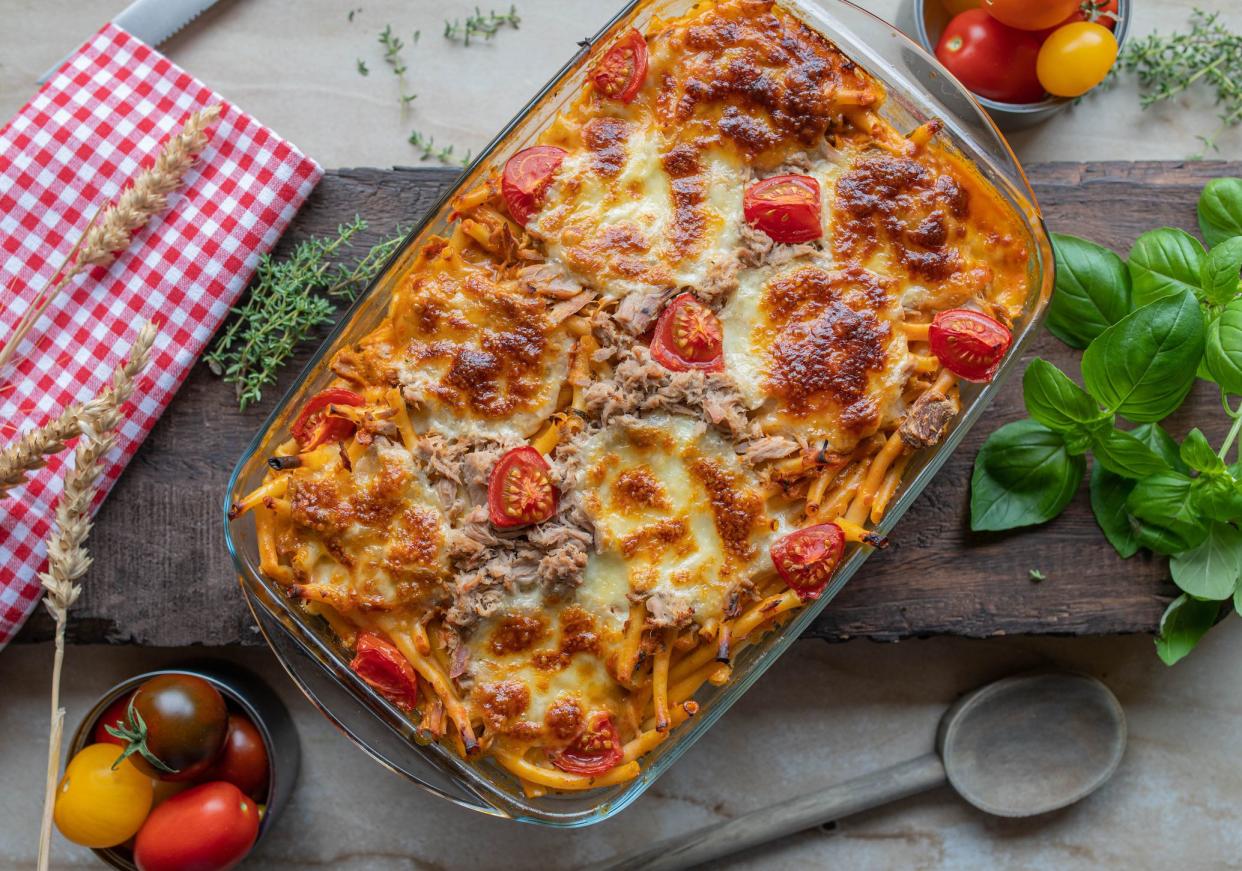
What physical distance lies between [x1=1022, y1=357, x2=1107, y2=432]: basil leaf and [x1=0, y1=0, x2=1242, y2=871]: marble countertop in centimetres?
85

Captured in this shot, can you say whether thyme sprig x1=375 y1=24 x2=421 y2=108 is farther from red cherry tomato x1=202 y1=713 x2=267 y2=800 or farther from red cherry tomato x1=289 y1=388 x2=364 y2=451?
red cherry tomato x1=202 y1=713 x2=267 y2=800

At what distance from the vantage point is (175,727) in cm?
252

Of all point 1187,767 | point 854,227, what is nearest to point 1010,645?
point 1187,767

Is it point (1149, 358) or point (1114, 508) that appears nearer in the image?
point (1149, 358)

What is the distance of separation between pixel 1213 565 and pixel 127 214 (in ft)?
9.84

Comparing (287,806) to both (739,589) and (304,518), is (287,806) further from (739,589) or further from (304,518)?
(739,589)

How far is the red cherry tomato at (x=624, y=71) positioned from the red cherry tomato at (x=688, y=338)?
0.51m

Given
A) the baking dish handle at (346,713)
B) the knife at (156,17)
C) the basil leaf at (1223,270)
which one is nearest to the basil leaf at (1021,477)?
the basil leaf at (1223,270)

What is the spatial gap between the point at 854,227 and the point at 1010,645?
58.0 inches

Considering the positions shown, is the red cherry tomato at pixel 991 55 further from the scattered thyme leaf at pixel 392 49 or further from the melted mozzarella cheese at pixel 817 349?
the scattered thyme leaf at pixel 392 49

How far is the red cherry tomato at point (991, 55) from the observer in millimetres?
2816

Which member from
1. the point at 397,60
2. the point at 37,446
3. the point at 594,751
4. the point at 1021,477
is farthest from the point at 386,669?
the point at 397,60

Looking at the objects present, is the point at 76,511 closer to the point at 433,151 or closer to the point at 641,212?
the point at 433,151

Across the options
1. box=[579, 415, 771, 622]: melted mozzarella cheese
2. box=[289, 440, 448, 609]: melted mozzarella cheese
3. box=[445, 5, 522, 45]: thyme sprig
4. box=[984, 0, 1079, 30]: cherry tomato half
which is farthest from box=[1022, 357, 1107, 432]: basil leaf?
box=[445, 5, 522, 45]: thyme sprig
